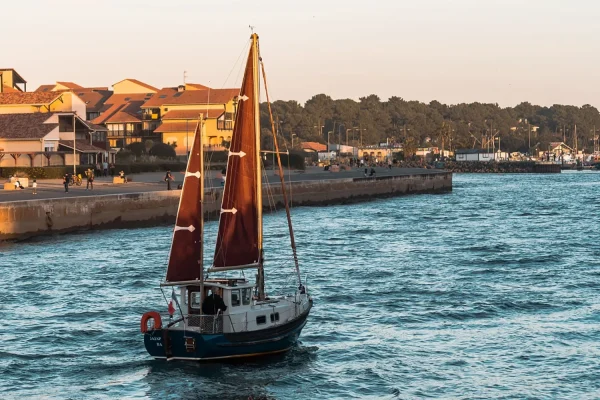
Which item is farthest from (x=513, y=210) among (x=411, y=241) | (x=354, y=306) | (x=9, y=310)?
(x=9, y=310)

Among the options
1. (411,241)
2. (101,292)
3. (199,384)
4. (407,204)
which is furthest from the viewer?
(407,204)

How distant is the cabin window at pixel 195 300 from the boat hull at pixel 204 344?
1.10m

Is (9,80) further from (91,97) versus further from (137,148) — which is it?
(91,97)

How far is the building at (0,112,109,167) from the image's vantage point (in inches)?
4188

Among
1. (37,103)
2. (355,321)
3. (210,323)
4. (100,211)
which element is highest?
(37,103)

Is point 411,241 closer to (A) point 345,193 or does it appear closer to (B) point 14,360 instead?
(B) point 14,360

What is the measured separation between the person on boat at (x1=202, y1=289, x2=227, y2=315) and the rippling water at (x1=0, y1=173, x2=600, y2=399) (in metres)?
1.66

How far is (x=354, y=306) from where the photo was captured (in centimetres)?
4066

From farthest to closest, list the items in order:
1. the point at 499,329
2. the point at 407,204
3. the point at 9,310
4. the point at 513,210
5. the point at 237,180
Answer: the point at 407,204 → the point at 513,210 → the point at 9,310 → the point at 499,329 → the point at 237,180

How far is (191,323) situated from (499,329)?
11878mm

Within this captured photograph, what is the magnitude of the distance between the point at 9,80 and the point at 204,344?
12671 cm

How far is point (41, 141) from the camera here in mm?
106750

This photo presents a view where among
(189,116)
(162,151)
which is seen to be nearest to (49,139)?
(162,151)

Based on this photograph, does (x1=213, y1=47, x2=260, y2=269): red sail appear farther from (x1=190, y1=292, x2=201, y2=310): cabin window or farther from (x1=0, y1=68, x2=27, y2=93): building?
(x1=0, y1=68, x2=27, y2=93): building
